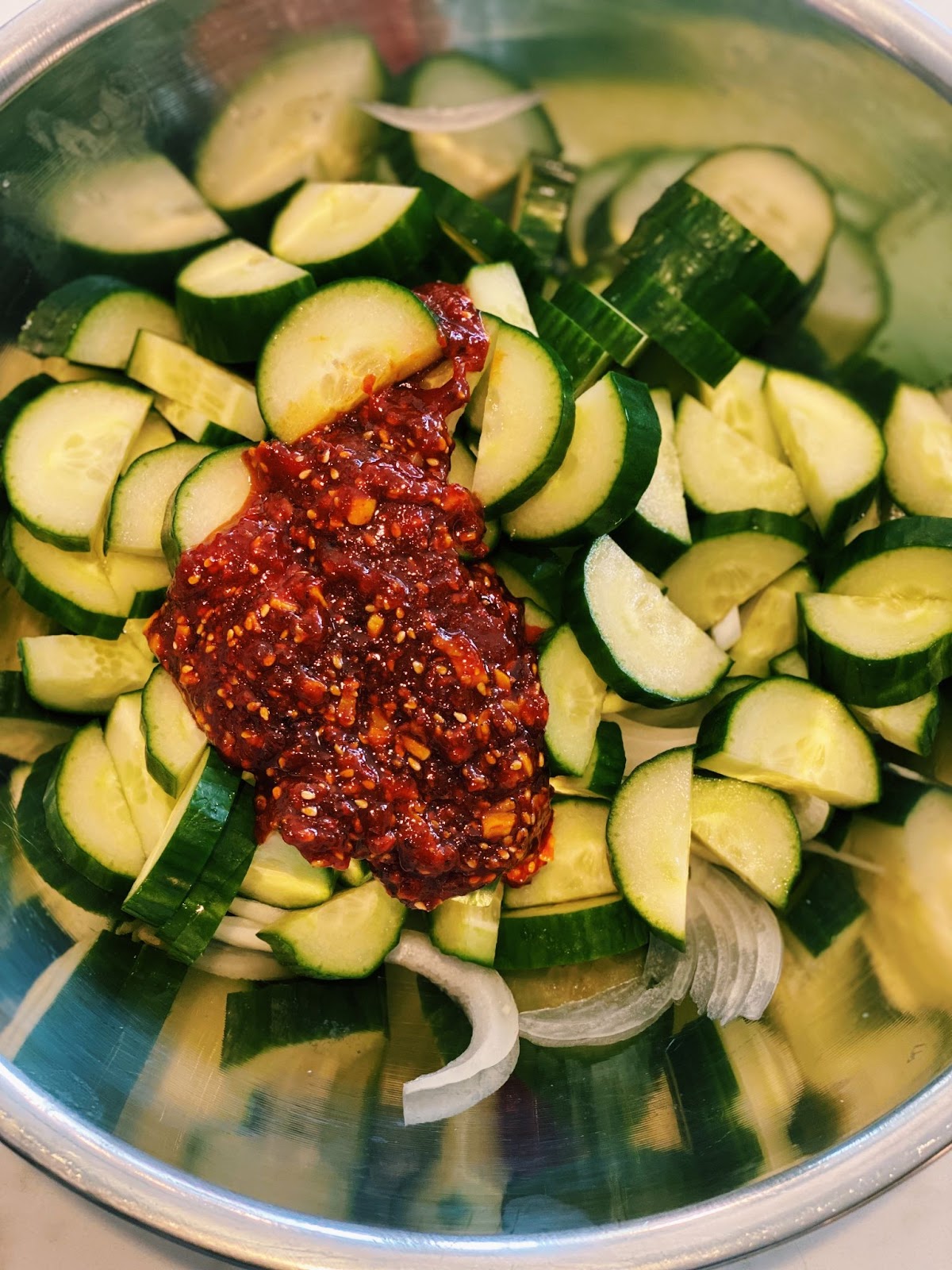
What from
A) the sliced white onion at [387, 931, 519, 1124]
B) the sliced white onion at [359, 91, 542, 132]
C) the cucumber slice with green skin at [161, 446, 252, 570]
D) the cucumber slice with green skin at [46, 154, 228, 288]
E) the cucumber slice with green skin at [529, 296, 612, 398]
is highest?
the sliced white onion at [359, 91, 542, 132]

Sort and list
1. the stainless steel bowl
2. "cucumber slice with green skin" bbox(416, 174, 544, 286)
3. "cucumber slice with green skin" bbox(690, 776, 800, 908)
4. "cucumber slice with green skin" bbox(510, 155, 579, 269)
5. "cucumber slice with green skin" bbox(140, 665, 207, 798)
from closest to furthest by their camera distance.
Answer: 1. the stainless steel bowl
2. "cucumber slice with green skin" bbox(140, 665, 207, 798)
3. "cucumber slice with green skin" bbox(690, 776, 800, 908)
4. "cucumber slice with green skin" bbox(416, 174, 544, 286)
5. "cucumber slice with green skin" bbox(510, 155, 579, 269)

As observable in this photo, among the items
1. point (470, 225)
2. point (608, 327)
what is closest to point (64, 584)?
point (470, 225)

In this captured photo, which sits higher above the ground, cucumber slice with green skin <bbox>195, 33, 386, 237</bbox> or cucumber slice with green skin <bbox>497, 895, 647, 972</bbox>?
cucumber slice with green skin <bbox>195, 33, 386, 237</bbox>

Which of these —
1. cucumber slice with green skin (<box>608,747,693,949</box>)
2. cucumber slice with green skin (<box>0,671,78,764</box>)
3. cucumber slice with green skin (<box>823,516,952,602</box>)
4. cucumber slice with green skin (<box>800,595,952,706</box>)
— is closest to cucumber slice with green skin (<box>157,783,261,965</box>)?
cucumber slice with green skin (<box>0,671,78,764</box>)

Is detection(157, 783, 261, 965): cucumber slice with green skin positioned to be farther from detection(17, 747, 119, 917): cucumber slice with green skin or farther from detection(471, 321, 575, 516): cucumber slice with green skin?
detection(471, 321, 575, 516): cucumber slice with green skin

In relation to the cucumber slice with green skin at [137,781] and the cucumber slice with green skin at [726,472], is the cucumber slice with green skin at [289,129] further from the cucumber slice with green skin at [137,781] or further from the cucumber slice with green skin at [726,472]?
the cucumber slice with green skin at [137,781]

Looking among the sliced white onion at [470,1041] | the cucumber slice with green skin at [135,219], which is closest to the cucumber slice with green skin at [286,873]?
the sliced white onion at [470,1041]

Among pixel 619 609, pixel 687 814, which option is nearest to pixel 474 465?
pixel 619 609
